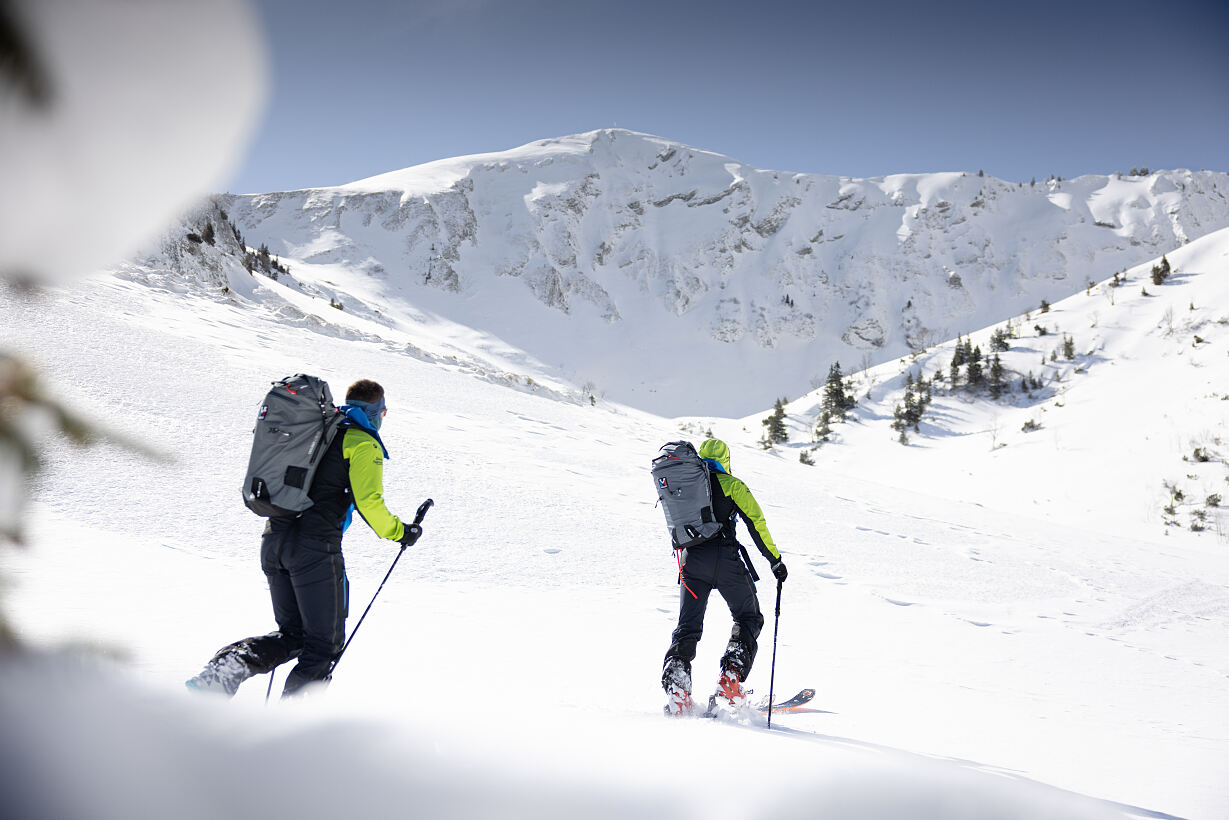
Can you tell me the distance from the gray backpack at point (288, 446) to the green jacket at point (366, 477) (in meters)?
0.10

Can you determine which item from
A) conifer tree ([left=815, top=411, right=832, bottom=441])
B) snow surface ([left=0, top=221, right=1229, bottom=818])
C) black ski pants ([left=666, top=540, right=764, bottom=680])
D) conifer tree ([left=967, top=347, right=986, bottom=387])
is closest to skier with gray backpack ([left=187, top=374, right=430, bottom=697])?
snow surface ([left=0, top=221, right=1229, bottom=818])

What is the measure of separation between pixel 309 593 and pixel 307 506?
38 centimetres

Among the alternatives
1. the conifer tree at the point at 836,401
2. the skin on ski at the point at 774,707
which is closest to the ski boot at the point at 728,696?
the skin on ski at the point at 774,707

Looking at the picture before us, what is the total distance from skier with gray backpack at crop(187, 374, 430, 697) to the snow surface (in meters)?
0.32

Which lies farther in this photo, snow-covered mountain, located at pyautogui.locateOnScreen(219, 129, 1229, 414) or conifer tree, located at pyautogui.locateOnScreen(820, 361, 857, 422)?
snow-covered mountain, located at pyautogui.locateOnScreen(219, 129, 1229, 414)

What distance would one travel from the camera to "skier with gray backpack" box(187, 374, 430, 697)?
2.57m

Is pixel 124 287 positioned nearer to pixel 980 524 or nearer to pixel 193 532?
pixel 193 532

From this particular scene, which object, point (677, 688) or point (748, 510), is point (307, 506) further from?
point (748, 510)

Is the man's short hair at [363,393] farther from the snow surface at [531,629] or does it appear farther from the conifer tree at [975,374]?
the conifer tree at [975,374]

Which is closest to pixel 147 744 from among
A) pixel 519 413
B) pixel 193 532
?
pixel 193 532

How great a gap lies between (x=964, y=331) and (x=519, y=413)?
64.4 m

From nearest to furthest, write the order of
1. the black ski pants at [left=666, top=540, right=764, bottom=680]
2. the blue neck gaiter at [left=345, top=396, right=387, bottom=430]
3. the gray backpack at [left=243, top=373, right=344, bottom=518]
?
the gray backpack at [left=243, top=373, right=344, bottom=518], the blue neck gaiter at [left=345, top=396, right=387, bottom=430], the black ski pants at [left=666, top=540, right=764, bottom=680]

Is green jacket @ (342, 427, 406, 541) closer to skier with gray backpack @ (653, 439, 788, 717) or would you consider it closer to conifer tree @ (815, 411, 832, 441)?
skier with gray backpack @ (653, 439, 788, 717)

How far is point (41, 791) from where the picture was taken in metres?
0.49
